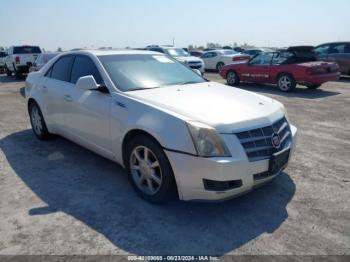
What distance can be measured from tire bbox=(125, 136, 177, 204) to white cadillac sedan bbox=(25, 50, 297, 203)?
11mm

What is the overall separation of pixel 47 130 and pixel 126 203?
2.82m

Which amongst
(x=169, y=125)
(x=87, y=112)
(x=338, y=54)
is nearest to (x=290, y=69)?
(x=338, y=54)

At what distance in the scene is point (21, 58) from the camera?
17891 mm

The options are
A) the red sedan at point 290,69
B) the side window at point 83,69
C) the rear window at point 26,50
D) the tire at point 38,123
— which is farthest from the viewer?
the rear window at point 26,50

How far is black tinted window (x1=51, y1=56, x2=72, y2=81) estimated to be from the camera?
5090 millimetres

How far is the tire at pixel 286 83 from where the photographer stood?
37.0 ft

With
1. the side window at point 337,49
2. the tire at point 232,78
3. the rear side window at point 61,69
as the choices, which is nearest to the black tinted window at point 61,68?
the rear side window at point 61,69

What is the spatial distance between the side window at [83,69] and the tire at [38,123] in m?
1.37

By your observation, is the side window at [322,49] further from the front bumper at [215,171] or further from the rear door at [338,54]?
the front bumper at [215,171]

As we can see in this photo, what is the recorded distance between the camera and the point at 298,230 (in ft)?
10.3

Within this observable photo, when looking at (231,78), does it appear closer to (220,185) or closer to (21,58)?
(220,185)

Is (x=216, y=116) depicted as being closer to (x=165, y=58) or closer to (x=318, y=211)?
(x=318, y=211)

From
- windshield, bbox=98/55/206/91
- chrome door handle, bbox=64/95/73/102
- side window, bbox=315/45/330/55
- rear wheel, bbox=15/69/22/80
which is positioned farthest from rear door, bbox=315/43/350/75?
rear wheel, bbox=15/69/22/80

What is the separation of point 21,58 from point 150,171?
16988 mm
